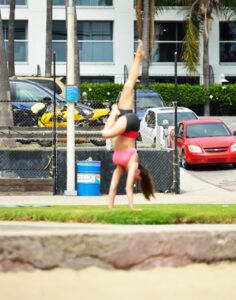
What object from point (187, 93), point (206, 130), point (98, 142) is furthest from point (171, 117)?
point (187, 93)

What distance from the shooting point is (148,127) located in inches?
1260

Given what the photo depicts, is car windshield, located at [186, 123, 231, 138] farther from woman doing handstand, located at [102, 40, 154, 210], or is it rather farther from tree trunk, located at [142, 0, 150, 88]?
tree trunk, located at [142, 0, 150, 88]

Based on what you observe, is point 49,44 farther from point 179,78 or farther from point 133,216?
point 133,216

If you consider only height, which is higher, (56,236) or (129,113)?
(129,113)

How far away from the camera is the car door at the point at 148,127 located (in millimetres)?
31109

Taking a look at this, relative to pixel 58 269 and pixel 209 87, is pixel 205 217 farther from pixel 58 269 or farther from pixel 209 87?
pixel 209 87

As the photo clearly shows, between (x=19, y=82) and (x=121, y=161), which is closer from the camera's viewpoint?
(x=121, y=161)

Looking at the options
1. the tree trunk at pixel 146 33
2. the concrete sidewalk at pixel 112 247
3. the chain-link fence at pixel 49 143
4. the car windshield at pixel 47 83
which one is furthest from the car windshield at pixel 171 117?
the concrete sidewalk at pixel 112 247

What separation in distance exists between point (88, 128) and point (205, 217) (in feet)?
53.5

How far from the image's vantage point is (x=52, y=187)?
76.0 feet

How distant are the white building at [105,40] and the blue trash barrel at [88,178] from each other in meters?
31.3

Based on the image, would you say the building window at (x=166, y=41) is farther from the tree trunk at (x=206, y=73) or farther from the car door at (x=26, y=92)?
the car door at (x=26, y=92)

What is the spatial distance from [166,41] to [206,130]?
25852mm

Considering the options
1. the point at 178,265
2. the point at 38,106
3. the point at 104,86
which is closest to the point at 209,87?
the point at 104,86
